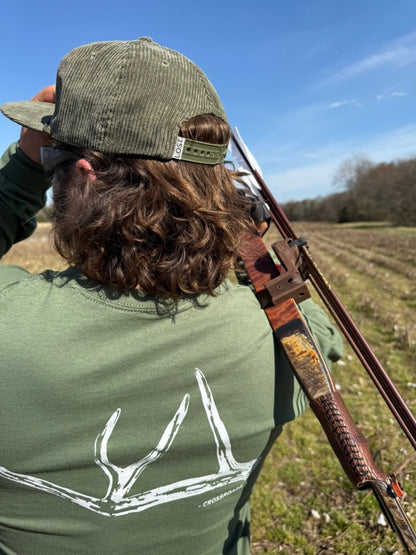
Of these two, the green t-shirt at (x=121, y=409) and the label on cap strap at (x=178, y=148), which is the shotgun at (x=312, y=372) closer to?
the green t-shirt at (x=121, y=409)

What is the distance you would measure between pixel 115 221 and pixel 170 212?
0.15 meters

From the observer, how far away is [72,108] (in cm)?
110

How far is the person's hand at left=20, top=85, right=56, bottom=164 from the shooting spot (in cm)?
147

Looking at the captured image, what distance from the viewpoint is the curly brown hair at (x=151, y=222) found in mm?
1061

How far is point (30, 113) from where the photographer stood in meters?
1.32

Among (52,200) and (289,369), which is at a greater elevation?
(52,200)

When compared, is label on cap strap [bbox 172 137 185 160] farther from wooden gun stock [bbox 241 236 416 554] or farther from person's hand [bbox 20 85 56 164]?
person's hand [bbox 20 85 56 164]

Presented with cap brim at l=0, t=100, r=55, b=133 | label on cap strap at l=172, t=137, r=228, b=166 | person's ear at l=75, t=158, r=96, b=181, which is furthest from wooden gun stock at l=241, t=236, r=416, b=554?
cap brim at l=0, t=100, r=55, b=133

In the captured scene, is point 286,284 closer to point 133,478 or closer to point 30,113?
point 133,478

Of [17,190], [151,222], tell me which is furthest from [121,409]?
[17,190]

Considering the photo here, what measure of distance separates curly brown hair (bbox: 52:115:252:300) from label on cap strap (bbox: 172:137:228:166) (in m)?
0.02

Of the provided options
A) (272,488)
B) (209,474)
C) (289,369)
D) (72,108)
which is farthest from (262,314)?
(272,488)

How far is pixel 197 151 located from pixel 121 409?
27.7 inches

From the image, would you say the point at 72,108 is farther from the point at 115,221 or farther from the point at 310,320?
the point at 310,320
